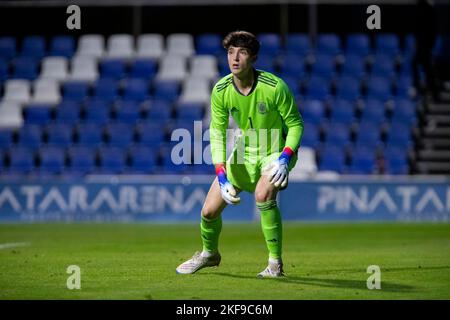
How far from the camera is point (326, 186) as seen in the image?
2058cm

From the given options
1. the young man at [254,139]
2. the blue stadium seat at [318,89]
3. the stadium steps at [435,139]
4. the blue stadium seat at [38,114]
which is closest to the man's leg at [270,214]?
the young man at [254,139]

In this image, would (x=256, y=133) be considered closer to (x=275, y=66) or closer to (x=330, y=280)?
(x=330, y=280)

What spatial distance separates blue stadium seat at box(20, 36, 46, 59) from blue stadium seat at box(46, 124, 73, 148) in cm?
387

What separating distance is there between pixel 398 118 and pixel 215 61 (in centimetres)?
542

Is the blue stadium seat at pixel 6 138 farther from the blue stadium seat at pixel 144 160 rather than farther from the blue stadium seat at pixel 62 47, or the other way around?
the blue stadium seat at pixel 62 47

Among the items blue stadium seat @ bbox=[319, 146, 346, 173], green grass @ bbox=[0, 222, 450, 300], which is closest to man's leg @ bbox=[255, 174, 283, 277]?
green grass @ bbox=[0, 222, 450, 300]

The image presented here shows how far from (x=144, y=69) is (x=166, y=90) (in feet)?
4.00

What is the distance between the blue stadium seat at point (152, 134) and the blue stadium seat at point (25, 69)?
182 inches

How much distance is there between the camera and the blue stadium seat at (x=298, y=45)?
26.2 meters

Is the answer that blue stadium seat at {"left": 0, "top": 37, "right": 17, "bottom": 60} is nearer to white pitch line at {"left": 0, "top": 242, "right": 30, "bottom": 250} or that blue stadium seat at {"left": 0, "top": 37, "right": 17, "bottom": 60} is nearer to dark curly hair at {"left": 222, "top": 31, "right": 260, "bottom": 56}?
white pitch line at {"left": 0, "top": 242, "right": 30, "bottom": 250}

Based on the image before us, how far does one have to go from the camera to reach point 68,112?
80.5ft

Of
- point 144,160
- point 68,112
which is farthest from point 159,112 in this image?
point 68,112

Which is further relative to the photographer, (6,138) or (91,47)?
(91,47)

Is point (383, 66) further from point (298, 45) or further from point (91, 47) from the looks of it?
point (91, 47)
